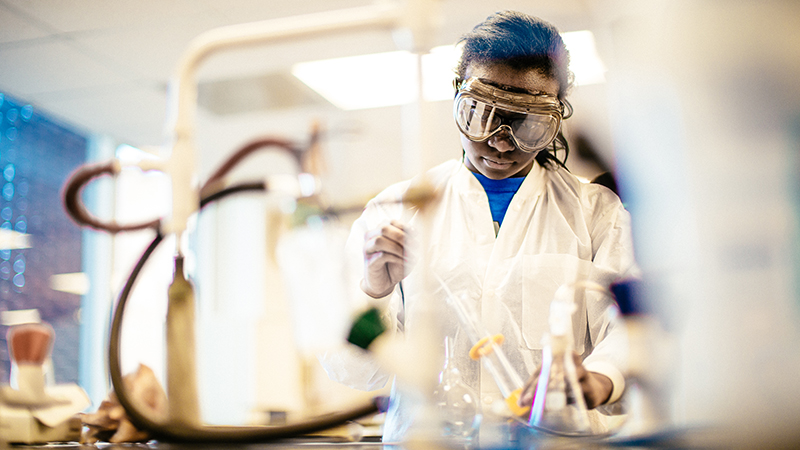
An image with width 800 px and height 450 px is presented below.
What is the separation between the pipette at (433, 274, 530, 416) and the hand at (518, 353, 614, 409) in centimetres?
2

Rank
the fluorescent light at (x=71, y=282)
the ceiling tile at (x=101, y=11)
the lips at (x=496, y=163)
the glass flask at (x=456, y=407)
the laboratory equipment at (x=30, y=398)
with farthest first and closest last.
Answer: the fluorescent light at (x=71, y=282)
the ceiling tile at (x=101, y=11)
the lips at (x=496, y=163)
the laboratory equipment at (x=30, y=398)
the glass flask at (x=456, y=407)

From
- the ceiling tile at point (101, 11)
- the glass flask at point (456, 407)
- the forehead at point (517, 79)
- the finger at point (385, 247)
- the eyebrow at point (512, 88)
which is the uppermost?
the ceiling tile at point (101, 11)

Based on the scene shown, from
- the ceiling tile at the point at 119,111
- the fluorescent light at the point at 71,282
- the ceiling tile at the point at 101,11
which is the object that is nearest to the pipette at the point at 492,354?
the ceiling tile at the point at 101,11

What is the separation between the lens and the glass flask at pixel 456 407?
0.91m

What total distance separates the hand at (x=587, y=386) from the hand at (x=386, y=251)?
238mm

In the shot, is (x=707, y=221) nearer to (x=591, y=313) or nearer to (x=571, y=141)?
(x=591, y=313)

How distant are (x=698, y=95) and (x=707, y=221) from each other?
0.33 ft

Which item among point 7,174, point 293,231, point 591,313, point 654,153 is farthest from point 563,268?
point 7,174

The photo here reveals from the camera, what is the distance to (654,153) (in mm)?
503

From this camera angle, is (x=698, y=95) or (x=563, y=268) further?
(x=563, y=268)

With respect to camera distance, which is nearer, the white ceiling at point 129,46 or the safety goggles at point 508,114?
the safety goggles at point 508,114

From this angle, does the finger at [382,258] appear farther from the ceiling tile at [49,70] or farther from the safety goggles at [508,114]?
the ceiling tile at [49,70]

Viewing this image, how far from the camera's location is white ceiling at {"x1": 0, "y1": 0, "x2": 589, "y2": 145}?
2.61 m

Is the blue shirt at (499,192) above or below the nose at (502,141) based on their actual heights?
below
